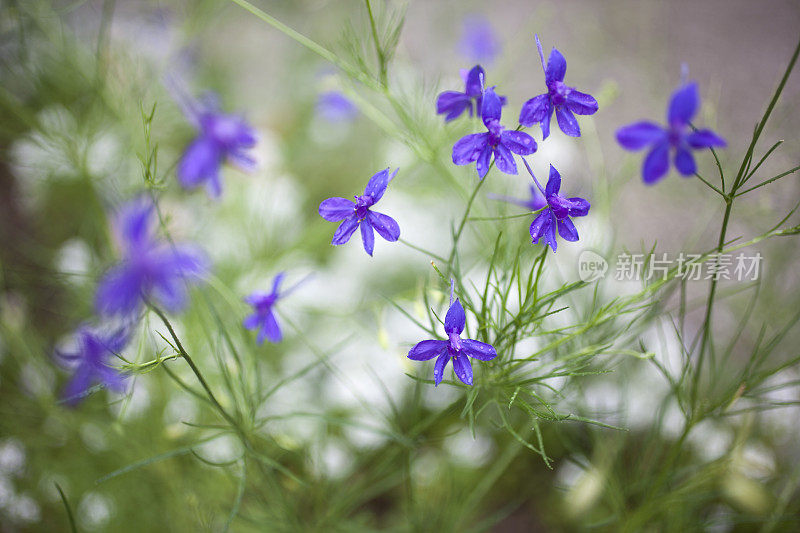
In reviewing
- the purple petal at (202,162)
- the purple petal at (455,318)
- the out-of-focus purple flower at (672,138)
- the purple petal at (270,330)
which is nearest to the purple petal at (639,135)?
the out-of-focus purple flower at (672,138)

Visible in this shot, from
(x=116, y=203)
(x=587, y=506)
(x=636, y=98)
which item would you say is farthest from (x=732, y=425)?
(x=116, y=203)

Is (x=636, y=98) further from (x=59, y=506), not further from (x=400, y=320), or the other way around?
(x=59, y=506)

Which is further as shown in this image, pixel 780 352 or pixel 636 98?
pixel 636 98

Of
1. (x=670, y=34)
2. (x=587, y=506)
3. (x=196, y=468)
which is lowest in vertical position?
(x=196, y=468)

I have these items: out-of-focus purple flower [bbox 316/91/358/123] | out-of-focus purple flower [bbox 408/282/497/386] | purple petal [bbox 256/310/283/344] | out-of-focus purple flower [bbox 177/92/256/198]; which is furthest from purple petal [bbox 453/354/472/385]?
out-of-focus purple flower [bbox 316/91/358/123]

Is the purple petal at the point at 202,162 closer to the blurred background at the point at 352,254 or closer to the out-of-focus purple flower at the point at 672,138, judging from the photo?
the blurred background at the point at 352,254

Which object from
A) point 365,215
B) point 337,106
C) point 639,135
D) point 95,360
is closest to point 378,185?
point 365,215

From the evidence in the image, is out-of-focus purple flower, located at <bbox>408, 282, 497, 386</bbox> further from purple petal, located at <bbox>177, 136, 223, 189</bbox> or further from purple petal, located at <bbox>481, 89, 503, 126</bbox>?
purple petal, located at <bbox>177, 136, 223, 189</bbox>

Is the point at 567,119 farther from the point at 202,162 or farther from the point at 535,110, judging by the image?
the point at 202,162
